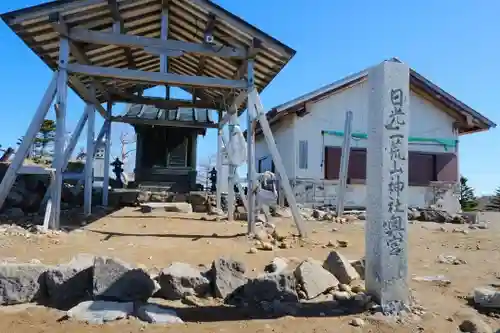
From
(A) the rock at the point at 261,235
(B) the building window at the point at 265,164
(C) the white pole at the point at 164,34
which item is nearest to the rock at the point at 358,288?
(A) the rock at the point at 261,235

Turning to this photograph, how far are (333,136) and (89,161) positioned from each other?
391 inches

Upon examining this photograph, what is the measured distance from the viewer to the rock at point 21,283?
3.91m

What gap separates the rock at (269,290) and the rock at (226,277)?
7.4 inches

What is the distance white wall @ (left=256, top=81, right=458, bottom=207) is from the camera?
15984 millimetres

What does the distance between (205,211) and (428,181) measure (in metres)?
10.1

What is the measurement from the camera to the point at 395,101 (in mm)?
4234

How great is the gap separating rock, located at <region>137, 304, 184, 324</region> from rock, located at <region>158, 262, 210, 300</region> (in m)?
0.37

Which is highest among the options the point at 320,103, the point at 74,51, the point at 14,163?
the point at 320,103

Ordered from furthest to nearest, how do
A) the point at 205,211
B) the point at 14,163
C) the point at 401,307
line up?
the point at 205,211 < the point at 14,163 < the point at 401,307

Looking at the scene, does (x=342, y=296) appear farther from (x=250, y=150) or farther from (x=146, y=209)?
(x=146, y=209)

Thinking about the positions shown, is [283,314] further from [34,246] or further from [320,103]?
[320,103]

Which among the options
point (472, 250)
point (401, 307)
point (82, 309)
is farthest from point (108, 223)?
point (472, 250)

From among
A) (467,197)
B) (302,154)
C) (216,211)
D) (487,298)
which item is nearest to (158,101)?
(216,211)

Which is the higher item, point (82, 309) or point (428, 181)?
point (428, 181)
